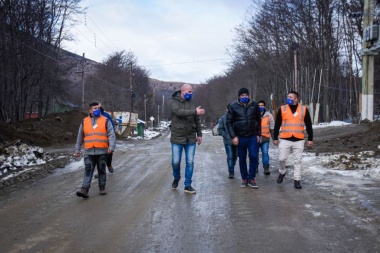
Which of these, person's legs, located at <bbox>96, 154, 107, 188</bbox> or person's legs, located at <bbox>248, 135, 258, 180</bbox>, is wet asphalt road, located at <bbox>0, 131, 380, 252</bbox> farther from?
person's legs, located at <bbox>248, 135, 258, 180</bbox>

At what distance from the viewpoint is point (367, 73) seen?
877 inches

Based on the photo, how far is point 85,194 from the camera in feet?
24.5

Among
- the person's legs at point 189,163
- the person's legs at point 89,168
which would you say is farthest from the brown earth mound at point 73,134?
the person's legs at point 89,168

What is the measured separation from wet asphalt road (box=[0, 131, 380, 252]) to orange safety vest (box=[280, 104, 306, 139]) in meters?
1.04

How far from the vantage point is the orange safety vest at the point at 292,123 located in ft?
26.6

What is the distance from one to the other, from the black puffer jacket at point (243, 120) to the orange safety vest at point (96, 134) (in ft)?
7.78

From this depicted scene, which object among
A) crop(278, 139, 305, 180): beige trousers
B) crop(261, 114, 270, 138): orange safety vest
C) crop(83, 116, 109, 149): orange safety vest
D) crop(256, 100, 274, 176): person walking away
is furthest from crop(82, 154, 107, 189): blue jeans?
crop(261, 114, 270, 138): orange safety vest

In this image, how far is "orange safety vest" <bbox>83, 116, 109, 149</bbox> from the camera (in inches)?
305

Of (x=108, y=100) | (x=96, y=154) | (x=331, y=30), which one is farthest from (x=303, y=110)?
(x=108, y=100)

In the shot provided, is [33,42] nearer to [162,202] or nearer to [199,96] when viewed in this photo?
[162,202]

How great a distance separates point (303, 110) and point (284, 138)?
66 cm

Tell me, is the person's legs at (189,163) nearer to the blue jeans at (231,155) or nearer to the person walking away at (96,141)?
the person walking away at (96,141)

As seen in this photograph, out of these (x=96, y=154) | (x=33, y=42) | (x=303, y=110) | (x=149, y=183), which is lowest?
(x=149, y=183)

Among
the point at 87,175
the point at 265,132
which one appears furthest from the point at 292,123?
the point at 87,175
